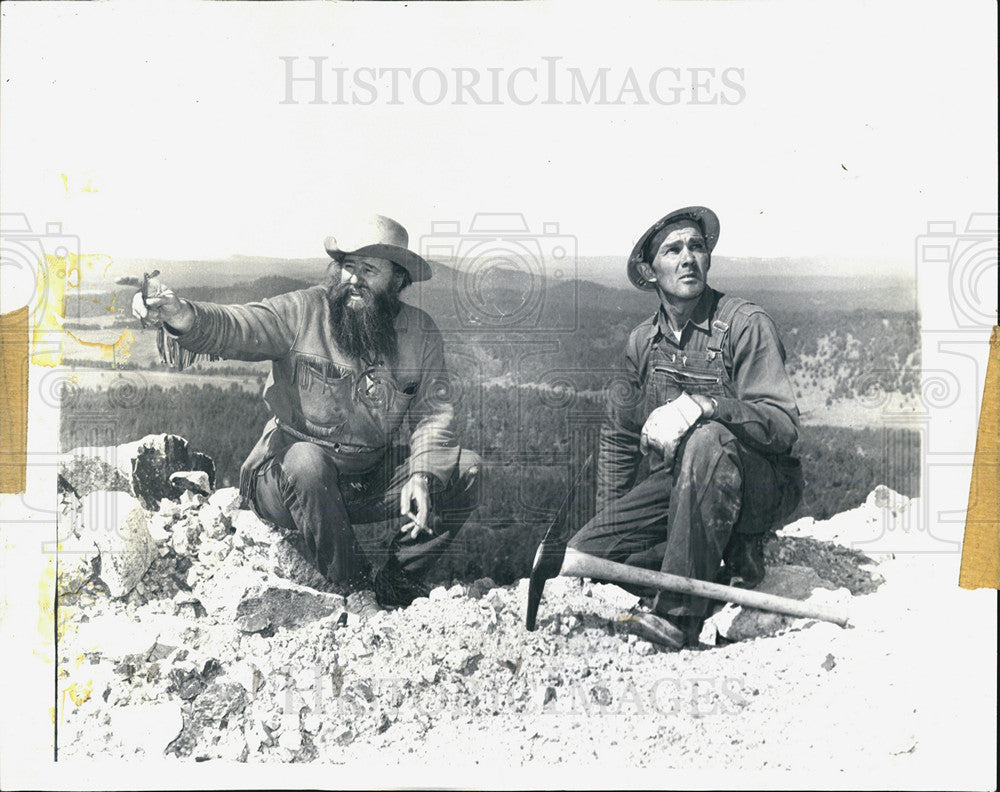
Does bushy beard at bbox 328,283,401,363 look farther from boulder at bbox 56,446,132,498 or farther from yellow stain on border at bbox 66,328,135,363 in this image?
boulder at bbox 56,446,132,498

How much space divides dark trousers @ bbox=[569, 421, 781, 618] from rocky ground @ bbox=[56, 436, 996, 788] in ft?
0.62

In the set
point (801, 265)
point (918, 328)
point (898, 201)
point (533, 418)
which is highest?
point (898, 201)

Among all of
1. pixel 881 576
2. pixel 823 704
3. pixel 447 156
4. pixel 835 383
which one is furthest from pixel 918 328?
pixel 447 156

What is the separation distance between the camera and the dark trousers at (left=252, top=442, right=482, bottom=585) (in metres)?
4.14

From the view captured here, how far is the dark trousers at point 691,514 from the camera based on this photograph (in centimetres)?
406

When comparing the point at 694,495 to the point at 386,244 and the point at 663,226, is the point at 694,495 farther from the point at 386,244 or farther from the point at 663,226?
the point at 386,244

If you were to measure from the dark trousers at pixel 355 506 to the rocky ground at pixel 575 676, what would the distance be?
151 millimetres

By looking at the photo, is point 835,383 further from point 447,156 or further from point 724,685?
point 447,156

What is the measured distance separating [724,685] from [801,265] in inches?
79.6

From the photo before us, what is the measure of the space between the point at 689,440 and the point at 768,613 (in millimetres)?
909

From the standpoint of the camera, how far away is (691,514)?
4.07 meters

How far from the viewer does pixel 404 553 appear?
4.14m
